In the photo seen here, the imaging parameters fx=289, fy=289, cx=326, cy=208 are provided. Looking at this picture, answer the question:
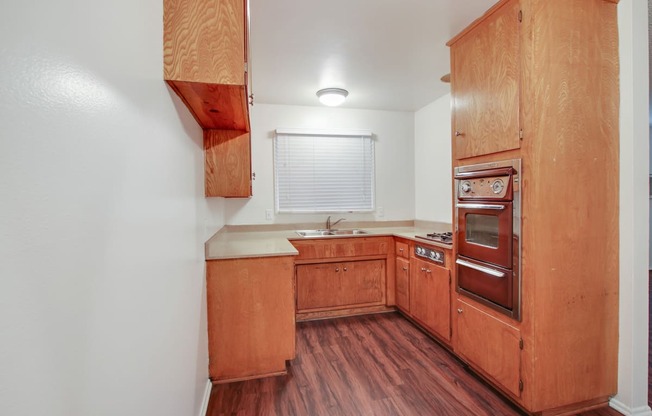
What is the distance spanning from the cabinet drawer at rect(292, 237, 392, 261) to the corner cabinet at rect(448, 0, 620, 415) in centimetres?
159

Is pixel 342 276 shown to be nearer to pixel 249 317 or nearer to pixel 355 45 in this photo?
pixel 249 317

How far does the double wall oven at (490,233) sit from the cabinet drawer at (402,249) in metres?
0.88

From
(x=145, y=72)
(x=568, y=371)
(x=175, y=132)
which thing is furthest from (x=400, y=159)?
(x=145, y=72)

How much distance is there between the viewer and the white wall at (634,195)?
1.62 meters

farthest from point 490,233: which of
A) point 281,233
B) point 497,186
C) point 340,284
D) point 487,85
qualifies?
point 281,233

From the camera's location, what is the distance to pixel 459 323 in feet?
7.02

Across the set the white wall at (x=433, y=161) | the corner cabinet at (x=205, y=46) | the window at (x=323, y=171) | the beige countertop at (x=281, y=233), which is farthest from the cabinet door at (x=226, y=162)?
the white wall at (x=433, y=161)

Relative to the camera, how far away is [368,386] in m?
1.96

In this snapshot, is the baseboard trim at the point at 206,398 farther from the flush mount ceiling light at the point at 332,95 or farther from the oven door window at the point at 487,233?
the flush mount ceiling light at the point at 332,95

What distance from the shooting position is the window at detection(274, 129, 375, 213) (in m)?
3.50

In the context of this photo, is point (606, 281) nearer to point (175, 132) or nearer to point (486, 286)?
point (486, 286)

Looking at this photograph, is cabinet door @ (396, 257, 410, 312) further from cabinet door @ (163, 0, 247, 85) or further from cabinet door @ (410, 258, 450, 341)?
cabinet door @ (163, 0, 247, 85)

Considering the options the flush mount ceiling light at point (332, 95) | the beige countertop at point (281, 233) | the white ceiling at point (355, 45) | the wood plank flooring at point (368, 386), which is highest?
the white ceiling at point (355, 45)

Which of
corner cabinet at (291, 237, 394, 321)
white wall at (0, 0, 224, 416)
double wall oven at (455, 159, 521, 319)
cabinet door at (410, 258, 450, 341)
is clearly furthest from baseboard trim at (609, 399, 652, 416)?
white wall at (0, 0, 224, 416)
